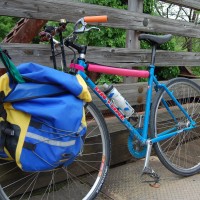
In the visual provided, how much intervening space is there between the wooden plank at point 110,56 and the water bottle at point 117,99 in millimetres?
422

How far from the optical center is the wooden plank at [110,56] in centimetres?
244

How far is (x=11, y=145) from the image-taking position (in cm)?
190

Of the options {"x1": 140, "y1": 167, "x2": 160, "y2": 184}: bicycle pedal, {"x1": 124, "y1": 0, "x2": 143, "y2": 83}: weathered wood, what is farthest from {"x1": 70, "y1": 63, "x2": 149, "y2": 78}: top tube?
{"x1": 140, "y1": 167, "x2": 160, "y2": 184}: bicycle pedal

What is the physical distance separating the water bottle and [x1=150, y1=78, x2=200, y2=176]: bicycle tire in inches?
9.6

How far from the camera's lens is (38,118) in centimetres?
188

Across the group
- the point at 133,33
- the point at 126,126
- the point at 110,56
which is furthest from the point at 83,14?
the point at 126,126

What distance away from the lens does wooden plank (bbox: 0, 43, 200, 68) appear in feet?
8.00

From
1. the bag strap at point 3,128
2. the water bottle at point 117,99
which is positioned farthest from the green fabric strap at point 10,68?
the water bottle at point 117,99

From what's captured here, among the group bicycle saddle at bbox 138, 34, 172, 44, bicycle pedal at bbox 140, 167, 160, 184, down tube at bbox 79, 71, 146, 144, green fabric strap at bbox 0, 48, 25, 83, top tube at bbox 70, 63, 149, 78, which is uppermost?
green fabric strap at bbox 0, 48, 25, 83

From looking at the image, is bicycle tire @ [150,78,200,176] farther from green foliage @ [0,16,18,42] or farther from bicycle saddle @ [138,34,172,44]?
green foliage @ [0,16,18,42]

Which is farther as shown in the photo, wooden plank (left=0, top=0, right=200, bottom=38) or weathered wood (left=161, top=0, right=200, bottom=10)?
weathered wood (left=161, top=0, right=200, bottom=10)

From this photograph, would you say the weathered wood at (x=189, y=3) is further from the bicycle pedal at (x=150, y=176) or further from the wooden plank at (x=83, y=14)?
the bicycle pedal at (x=150, y=176)

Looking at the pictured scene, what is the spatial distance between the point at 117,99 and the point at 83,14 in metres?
0.77

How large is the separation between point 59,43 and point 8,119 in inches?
27.9
